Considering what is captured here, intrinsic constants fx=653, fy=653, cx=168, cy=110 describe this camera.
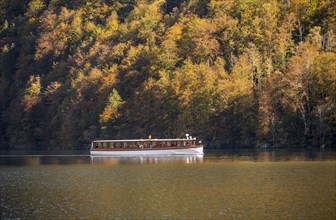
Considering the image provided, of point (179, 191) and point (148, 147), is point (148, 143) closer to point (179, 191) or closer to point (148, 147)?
point (148, 147)

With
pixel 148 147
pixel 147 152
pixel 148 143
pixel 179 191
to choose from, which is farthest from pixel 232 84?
pixel 179 191

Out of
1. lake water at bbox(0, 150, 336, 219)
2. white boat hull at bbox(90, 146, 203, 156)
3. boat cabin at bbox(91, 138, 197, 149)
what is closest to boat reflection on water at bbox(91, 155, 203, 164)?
white boat hull at bbox(90, 146, 203, 156)

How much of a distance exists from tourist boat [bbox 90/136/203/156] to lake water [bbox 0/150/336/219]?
32.8 metres

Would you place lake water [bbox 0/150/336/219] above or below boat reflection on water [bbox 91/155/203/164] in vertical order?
below

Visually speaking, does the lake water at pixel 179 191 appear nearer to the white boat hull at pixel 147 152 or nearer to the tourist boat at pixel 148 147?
the white boat hull at pixel 147 152

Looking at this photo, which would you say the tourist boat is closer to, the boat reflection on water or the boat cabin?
the boat cabin

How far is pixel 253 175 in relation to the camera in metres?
81.1

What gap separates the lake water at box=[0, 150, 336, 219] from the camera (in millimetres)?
55156

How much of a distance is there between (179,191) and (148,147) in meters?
71.9

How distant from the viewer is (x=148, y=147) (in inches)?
5517

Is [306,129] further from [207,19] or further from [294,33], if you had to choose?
[207,19]

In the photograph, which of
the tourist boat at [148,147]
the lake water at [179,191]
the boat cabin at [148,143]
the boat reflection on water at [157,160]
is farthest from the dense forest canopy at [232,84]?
the lake water at [179,191]

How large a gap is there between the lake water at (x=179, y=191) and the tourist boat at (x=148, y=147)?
107 feet

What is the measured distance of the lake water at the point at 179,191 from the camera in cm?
5516
